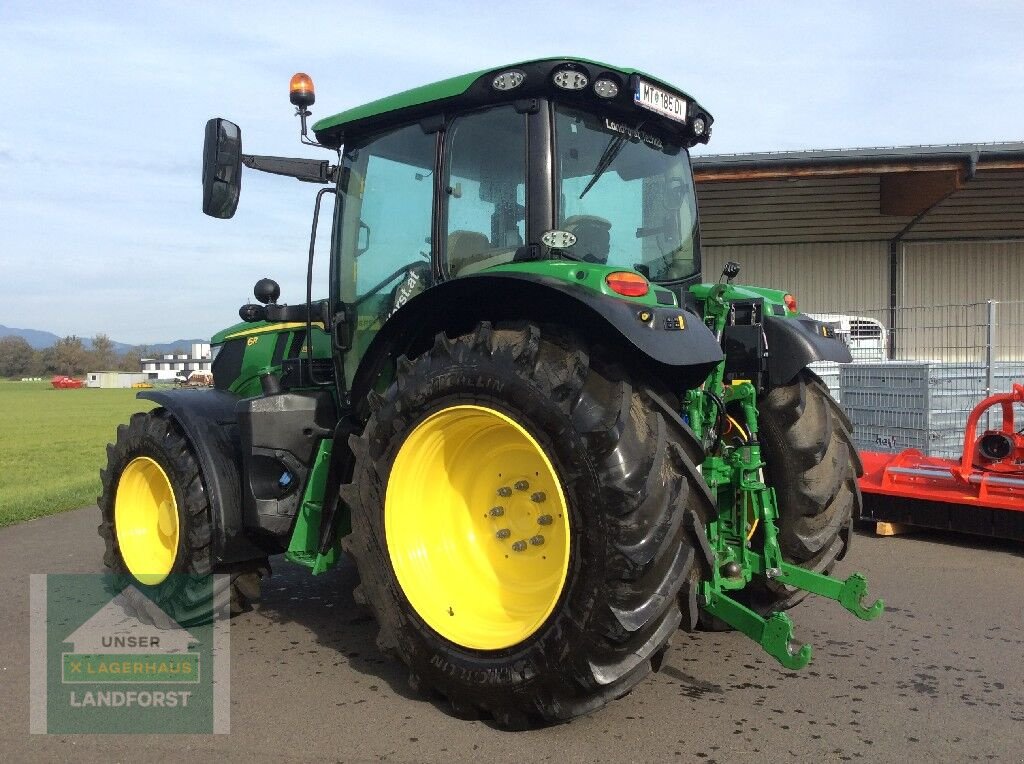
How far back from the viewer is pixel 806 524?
3.82 metres

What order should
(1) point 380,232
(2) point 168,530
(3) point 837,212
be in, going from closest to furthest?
(1) point 380,232, (2) point 168,530, (3) point 837,212

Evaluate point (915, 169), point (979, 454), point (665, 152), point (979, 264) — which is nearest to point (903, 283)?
point (979, 264)

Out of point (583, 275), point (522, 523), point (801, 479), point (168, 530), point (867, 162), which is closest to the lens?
point (583, 275)

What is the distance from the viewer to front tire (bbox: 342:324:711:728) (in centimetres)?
279

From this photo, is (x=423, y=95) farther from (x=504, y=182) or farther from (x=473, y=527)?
(x=473, y=527)

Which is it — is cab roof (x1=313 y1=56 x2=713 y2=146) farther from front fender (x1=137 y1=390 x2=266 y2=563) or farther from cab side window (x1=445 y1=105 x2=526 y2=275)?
front fender (x1=137 y1=390 x2=266 y2=563)

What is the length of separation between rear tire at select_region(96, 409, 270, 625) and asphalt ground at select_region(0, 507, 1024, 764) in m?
0.28

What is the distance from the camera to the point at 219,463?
419cm

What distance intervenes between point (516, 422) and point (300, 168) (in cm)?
204

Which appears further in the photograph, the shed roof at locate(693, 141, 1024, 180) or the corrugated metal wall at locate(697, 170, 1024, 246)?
the corrugated metal wall at locate(697, 170, 1024, 246)

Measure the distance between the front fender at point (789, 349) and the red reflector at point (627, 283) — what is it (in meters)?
0.99

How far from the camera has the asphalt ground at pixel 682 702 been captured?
2.90m

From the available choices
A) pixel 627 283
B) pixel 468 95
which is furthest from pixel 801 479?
pixel 468 95

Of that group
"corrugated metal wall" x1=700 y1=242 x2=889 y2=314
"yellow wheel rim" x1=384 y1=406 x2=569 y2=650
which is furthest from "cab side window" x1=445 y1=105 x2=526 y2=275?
"corrugated metal wall" x1=700 y1=242 x2=889 y2=314
